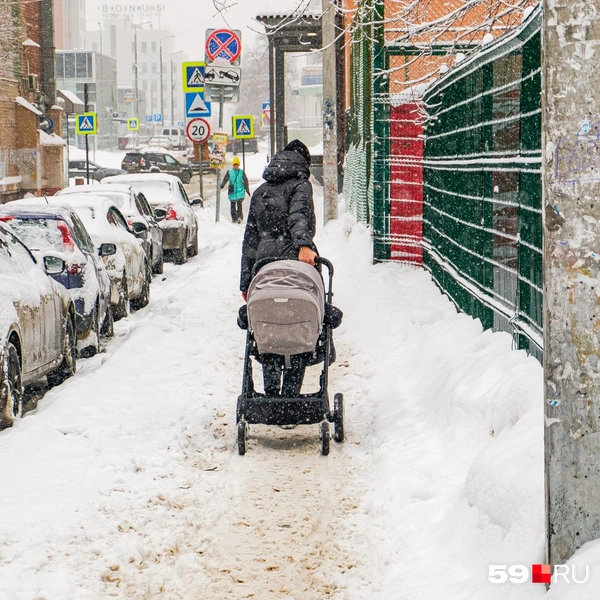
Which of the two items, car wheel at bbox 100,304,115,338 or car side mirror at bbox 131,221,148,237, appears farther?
car side mirror at bbox 131,221,148,237

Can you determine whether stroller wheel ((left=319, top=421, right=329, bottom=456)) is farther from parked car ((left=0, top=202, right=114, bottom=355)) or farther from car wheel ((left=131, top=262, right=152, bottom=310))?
car wheel ((left=131, top=262, right=152, bottom=310))

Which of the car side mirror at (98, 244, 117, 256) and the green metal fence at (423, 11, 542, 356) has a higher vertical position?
the green metal fence at (423, 11, 542, 356)

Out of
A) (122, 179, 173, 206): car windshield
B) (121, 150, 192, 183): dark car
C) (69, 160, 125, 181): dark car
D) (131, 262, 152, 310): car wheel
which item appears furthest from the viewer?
(121, 150, 192, 183): dark car

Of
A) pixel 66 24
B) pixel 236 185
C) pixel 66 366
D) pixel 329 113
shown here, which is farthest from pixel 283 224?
pixel 66 24

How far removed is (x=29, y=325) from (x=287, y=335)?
272cm

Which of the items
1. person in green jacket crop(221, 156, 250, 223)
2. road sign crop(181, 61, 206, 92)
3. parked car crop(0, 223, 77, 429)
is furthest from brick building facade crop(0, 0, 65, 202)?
parked car crop(0, 223, 77, 429)

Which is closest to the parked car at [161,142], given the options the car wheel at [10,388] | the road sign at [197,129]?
the road sign at [197,129]

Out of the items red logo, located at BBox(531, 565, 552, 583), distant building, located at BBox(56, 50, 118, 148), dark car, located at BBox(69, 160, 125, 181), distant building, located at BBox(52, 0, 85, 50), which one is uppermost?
distant building, located at BBox(52, 0, 85, 50)

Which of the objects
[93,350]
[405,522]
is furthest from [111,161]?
[405,522]

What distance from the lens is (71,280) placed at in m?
11.6

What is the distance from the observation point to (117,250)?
14578 mm

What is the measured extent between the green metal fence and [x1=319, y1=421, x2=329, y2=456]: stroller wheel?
4.44ft

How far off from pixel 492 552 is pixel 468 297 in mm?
5317

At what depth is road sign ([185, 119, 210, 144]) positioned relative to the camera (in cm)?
2645
